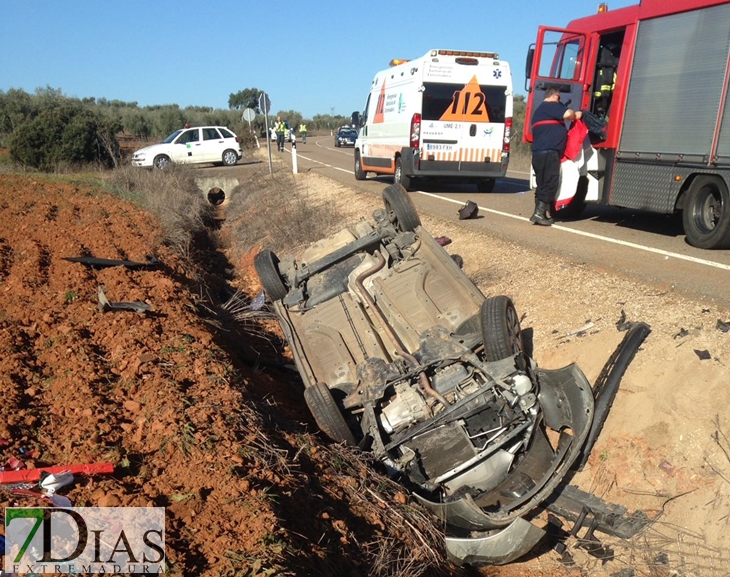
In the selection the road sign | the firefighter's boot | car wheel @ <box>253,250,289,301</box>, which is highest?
the road sign

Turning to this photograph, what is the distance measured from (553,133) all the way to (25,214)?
28.8 ft

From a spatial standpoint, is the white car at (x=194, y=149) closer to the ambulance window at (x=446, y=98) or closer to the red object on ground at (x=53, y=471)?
the ambulance window at (x=446, y=98)

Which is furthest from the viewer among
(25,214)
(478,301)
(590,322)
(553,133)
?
(25,214)

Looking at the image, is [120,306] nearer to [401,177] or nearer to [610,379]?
[610,379]

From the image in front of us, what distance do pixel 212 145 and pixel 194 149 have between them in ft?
2.42

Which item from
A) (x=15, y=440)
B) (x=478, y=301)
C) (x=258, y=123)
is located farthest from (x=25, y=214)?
(x=258, y=123)

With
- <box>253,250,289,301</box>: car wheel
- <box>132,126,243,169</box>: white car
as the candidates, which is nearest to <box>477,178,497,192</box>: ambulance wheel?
<box>253,250,289,301</box>: car wheel

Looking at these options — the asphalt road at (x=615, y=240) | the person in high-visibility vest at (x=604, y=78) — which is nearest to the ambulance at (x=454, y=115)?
the asphalt road at (x=615, y=240)

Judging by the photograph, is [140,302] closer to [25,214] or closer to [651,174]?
[25,214]

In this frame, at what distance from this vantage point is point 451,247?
8609 millimetres

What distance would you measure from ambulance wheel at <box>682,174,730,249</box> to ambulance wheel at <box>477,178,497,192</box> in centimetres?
620

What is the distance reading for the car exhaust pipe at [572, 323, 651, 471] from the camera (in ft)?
14.3

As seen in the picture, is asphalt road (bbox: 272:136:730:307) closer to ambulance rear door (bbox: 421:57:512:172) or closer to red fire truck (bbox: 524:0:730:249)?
red fire truck (bbox: 524:0:730:249)

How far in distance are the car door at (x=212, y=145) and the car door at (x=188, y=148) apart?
0.20m
